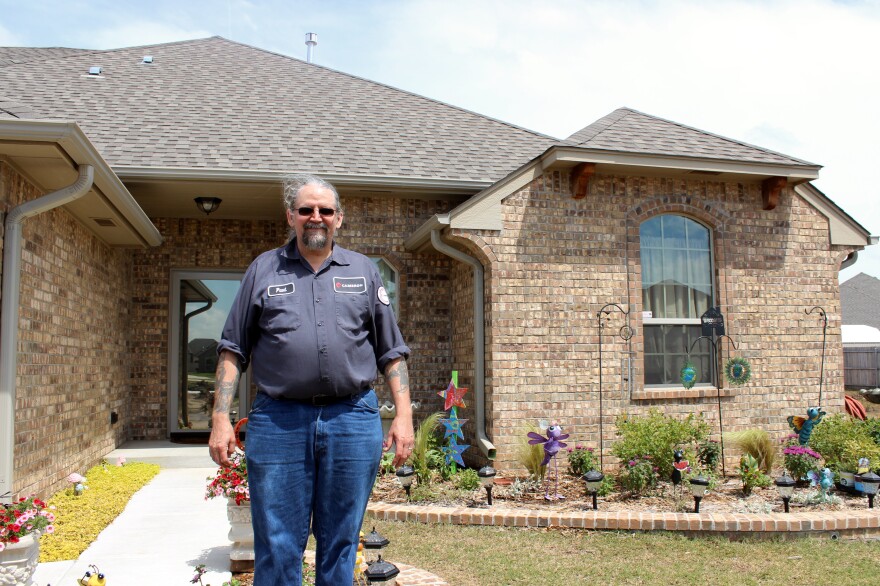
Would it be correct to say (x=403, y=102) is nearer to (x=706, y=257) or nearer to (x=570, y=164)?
(x=570, y=164)

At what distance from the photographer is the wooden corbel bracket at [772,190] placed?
8.38 meters

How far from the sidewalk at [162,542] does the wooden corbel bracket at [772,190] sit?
653cm

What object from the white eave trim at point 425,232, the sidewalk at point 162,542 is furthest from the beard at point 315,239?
the white eave trim at point 425,232

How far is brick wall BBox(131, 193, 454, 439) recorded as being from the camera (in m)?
8.91

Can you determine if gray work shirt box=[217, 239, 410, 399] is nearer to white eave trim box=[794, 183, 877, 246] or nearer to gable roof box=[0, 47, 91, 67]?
white eave trim box=[794, 183, 877, 246]

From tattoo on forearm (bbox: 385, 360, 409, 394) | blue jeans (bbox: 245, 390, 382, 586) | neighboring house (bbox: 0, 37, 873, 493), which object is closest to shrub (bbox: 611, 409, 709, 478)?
neighboring house (bbox: 0, 37, 873, 493)

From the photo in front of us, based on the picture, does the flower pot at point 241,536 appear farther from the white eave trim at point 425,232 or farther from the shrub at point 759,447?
the shrub at point 759,447

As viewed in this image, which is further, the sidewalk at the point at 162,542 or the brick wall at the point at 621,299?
the brick wall at the point at 621,299

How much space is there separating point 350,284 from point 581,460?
4.92 metres

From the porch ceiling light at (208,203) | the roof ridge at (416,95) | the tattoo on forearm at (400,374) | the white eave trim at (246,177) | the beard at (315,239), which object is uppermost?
the roof ridge at (416,95)

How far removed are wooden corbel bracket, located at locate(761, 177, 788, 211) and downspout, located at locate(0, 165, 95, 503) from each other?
22.5 feet

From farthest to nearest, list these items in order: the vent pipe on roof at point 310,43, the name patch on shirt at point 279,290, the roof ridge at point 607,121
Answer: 1. the vent pipe on roof at point 310,43
2. the roof ridge at point 607,121
3. the name patch on shirt at point 279,290

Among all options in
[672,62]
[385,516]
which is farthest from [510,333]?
[672,62]

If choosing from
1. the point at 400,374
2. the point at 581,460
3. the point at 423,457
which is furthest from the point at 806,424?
the point at 400,374
